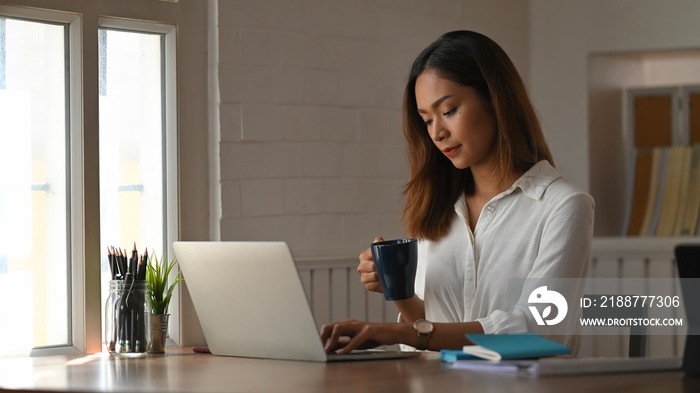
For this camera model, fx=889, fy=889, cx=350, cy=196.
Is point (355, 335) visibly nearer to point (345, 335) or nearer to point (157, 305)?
point (345, 335)

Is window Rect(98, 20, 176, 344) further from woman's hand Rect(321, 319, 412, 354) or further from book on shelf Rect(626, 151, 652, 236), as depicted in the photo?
book on shelf Rect(626, 151, 652, 236)

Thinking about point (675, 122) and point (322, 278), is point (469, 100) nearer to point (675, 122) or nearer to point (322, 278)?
point (322, 278)

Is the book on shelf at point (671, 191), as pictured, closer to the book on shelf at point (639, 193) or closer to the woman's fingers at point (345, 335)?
the book on shelf at point (639, 193)

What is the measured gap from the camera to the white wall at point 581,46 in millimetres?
3520

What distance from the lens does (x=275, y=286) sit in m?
1.64

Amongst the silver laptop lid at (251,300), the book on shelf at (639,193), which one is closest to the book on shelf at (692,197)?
the book on shelf at (639,193)

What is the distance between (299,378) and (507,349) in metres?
0.36

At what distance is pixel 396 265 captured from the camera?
174 centimetres

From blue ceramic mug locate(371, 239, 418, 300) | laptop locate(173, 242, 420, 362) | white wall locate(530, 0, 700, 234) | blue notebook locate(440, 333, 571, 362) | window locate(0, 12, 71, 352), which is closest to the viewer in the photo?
blue notebook locate(440, 333, 571, 362)

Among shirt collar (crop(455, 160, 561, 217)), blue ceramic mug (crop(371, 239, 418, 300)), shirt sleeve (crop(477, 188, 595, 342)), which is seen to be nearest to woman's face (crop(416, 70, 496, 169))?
shirt collar (crop(455, 160, 561, 217))

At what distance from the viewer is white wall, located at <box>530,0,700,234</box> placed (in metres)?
3.52

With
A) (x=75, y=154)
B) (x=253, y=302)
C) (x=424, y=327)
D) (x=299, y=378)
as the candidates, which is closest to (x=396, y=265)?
(x=424, y=327)

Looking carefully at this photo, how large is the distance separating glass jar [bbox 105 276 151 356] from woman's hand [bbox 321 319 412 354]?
0.53 m

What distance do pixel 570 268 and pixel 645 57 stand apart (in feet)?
6.96
